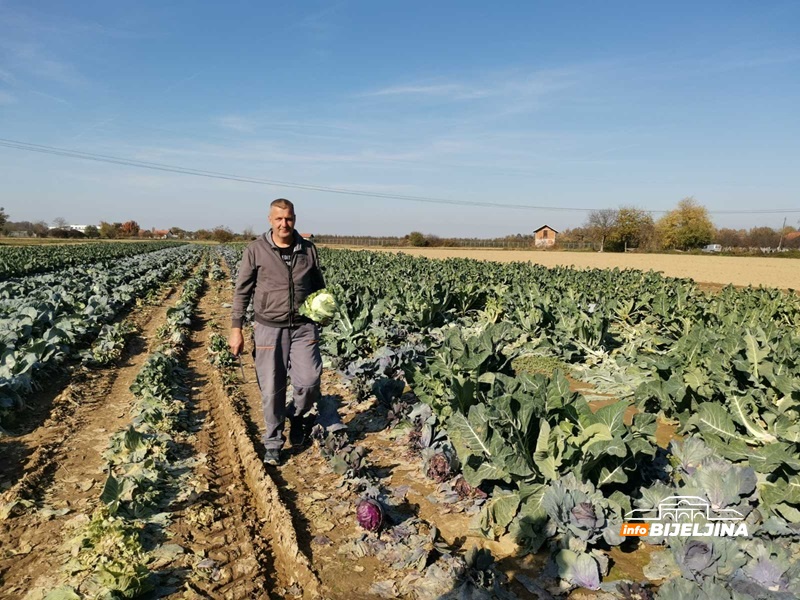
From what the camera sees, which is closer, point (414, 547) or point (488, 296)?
point (414, 547)

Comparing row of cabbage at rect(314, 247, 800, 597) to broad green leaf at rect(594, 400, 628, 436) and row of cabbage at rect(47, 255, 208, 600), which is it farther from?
row of cabbage at rect(47, 255, 208, 600)

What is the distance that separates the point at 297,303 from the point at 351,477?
151cm

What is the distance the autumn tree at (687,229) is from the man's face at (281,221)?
3689 inches

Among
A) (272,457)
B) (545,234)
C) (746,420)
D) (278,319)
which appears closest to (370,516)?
(272,457)

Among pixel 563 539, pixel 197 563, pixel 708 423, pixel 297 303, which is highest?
pixel 297 303

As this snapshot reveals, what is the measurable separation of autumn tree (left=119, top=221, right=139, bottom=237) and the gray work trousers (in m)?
126

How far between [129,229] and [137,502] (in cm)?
13202

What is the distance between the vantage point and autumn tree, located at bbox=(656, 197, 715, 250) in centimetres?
8450

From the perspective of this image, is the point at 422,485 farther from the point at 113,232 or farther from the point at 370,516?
the point at 113,232

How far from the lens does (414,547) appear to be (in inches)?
123

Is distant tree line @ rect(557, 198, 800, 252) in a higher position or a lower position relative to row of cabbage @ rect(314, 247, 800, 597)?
higher

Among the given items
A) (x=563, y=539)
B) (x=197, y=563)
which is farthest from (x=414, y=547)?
(x=197, y=563)

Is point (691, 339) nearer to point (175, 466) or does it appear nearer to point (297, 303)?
point (297, 303)

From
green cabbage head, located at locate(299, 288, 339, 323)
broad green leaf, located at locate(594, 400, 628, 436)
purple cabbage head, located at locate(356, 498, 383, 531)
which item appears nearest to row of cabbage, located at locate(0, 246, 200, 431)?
green cabbage head, located at locate(299, 288, 339, 323)
